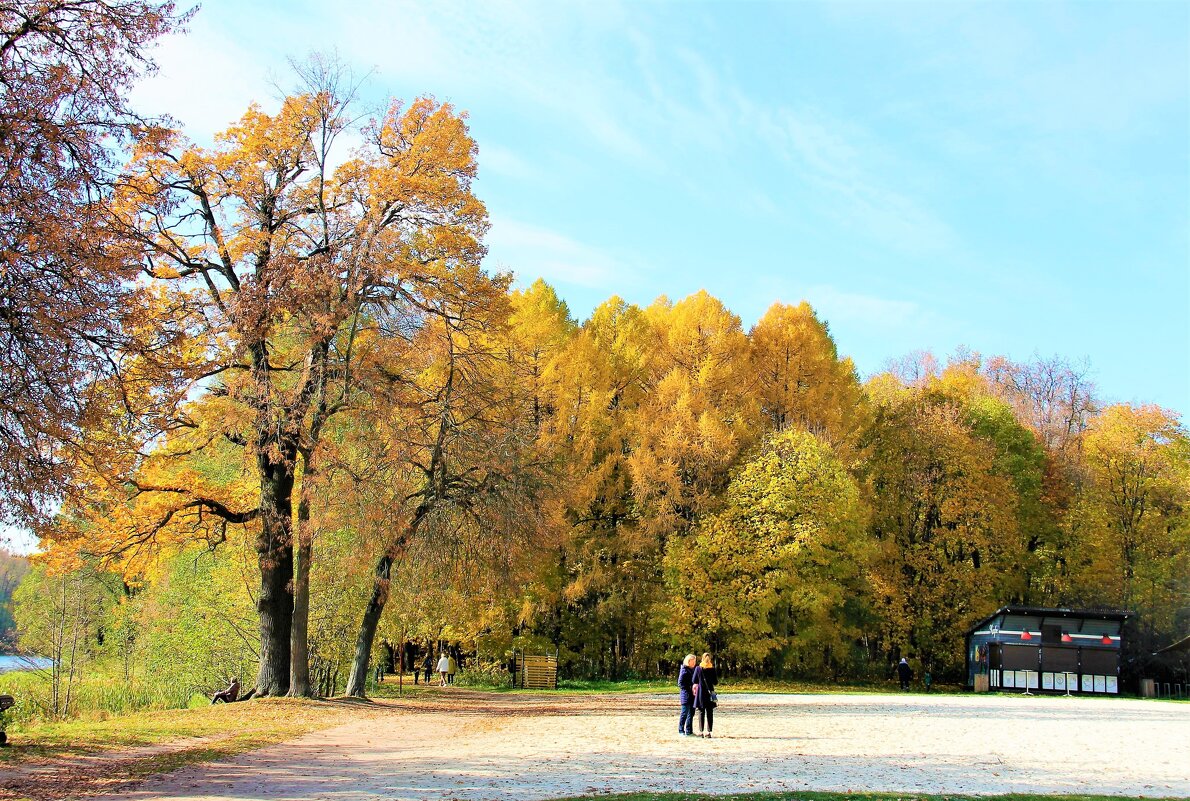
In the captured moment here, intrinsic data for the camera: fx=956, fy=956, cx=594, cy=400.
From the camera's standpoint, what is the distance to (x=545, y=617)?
1367 inches

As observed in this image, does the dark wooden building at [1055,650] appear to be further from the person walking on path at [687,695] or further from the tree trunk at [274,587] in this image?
the tree trunk at [274,587]

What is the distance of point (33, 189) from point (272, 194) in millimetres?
10646

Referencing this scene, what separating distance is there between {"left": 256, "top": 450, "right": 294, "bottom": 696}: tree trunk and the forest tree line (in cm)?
9

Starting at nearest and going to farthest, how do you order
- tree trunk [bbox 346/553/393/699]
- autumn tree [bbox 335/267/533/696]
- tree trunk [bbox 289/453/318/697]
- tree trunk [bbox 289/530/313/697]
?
1. tree trunk [bbox 289/453/318/697]
2. tree trunk [bbox 289/530/313/697]
3. autumn tree [bbox 335/267/533/696]
4. tree trunk [bbox 346/553/393/699]

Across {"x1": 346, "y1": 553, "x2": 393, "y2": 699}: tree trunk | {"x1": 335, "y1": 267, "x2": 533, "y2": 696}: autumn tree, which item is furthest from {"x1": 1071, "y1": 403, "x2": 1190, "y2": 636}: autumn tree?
{"x1": 346, "y1": 553, "x2": 393, "y2": 699}: tree trunk

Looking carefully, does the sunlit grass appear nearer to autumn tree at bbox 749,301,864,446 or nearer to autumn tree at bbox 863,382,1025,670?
autumn tree at bbox 749,301,864,446

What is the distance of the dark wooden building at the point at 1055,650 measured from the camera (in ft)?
115

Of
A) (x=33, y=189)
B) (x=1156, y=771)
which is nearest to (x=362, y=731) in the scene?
(x=33, y=189)

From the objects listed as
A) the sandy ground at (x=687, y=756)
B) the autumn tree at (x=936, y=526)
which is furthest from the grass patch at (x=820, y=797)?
the autumn tree at (x=936, y=526)

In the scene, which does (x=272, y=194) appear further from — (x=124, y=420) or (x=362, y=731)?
(x=362, y=731)

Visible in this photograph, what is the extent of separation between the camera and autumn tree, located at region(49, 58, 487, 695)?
63.9 feet

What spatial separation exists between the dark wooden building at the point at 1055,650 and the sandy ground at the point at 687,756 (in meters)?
11.7

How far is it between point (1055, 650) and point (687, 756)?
26.5m

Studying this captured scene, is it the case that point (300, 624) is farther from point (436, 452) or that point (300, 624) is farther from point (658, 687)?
point (658, 687)
